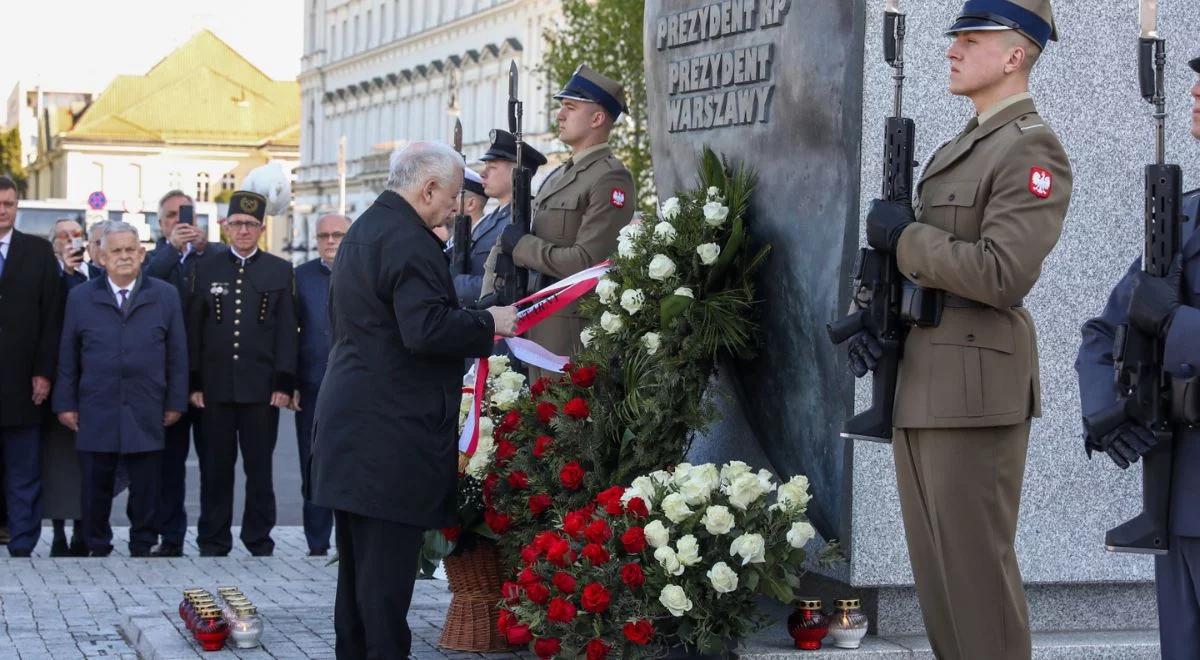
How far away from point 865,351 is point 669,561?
111 cm

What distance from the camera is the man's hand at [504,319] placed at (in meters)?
6.39

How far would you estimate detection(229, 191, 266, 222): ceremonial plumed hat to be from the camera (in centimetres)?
1110

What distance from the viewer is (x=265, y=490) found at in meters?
10.8

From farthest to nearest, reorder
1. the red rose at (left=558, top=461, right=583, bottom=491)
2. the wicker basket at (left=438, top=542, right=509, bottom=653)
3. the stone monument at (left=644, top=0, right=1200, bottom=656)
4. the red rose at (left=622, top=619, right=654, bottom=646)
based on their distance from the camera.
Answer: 1. the wicker basket at (left=438, top=542, right=509, bottom=653)
2. the red rose at (left=558, top=461, right=583, bottom=491)
3. the stone monument at (left=644, top=0, right=1200, bottom=656)
4. the red rose at (left=622, top=619, right=654, bottom=646)

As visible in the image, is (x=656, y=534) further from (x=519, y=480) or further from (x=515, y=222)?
(x=515, y=222)

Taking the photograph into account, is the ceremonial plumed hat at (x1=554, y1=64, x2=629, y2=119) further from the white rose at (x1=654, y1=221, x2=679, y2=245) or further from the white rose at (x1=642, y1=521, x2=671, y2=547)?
the white rose at (x1=642, y1=521, x2=671, y2=547)

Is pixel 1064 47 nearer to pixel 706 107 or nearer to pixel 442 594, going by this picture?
pixel 706 107

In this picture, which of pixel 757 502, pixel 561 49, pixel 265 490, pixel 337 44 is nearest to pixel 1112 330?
pixel 757 502

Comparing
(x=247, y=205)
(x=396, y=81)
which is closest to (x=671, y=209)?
(x=247, y=205)

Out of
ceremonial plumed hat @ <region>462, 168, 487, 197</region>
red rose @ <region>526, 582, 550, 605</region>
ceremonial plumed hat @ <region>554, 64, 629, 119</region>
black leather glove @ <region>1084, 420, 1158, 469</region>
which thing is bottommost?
red rose @ <region>526, 582, 550, 605</region>

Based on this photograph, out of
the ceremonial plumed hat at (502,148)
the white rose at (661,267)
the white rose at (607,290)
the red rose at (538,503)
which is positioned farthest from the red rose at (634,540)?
the ceremonial plumed hat at (502,148)

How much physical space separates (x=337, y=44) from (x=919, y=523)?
87701mm

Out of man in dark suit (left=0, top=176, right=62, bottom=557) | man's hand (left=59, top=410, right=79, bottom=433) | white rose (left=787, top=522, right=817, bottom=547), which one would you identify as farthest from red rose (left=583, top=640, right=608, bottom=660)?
man in dark suit (left=0, top=176, right=62, bottom=557)

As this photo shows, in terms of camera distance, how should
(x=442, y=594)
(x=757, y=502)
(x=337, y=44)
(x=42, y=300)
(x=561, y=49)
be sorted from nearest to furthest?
(x=757, y=502) → (x=442, y=594) → (x=42, y=300) → (x=561, y=49) → (x=337, y=44)
